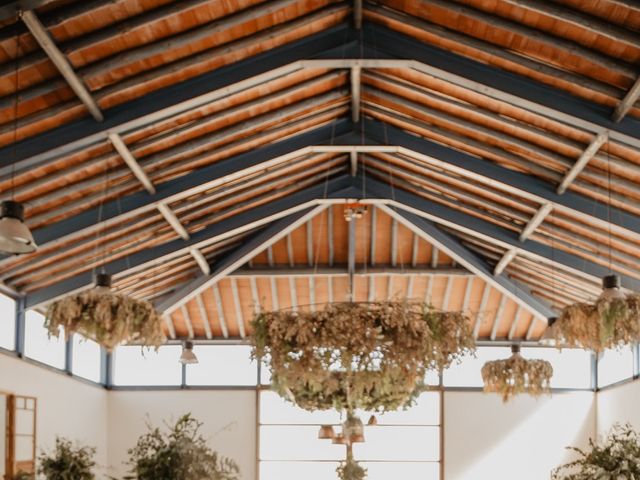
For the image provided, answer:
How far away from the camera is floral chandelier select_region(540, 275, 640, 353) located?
844 cm

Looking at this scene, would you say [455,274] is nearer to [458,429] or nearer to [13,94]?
[458,429]

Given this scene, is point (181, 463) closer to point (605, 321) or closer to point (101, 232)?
point (605, 321)

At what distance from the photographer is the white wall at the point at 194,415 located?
1866 cm

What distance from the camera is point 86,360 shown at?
18.1 m

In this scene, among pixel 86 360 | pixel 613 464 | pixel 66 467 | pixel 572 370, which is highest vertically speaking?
pixel 86 360

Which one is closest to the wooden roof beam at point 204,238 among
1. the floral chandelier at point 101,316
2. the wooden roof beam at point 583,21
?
the floral chandelier at point 101,316

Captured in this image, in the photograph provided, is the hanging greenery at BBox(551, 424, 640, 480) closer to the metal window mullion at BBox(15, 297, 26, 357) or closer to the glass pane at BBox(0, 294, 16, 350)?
the glass pane at BBox(0, 294, 16, 350)

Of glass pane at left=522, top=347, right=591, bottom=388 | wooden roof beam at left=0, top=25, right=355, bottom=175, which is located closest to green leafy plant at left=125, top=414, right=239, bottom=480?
wooden roof beam at left=0, top=25, right=355, bottom=175

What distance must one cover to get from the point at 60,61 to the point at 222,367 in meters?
11.8

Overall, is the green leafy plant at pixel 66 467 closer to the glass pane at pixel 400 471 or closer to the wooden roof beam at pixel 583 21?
the wooden roof beam at pixel 583 21

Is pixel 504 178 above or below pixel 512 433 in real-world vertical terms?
above

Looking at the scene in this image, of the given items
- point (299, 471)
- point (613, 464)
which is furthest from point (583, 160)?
point (299, 471)

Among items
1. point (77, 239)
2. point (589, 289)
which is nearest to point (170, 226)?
point (77, 239)

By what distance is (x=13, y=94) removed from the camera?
8562 mm
